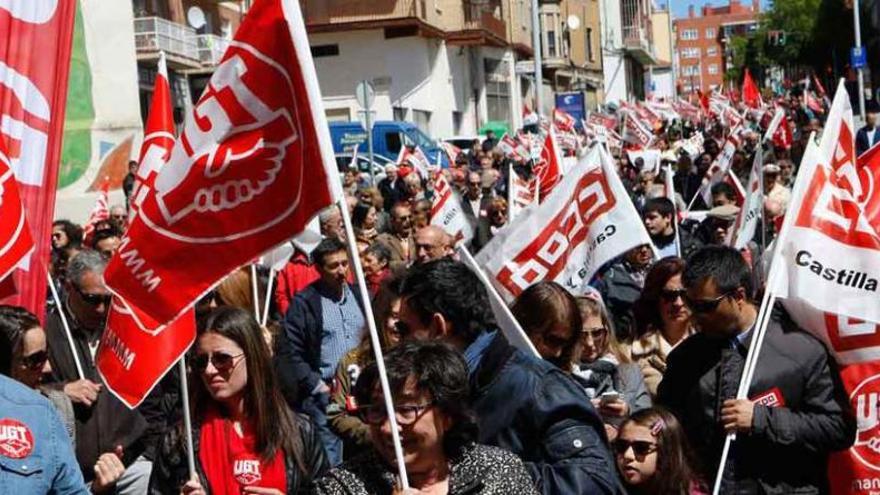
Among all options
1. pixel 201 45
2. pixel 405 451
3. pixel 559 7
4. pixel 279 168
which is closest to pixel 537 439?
pixel 405 451

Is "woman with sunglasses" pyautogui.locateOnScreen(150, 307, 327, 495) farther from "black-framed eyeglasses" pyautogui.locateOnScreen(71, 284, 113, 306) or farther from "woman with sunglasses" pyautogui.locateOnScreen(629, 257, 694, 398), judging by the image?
"woman with sunglasses" pyautogui.locateOnScreen(629, 257, 694, 398)

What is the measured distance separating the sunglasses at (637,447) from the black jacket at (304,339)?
2899mm

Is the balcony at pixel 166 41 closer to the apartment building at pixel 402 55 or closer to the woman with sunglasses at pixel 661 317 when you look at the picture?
the apartment building at pixel 402 55

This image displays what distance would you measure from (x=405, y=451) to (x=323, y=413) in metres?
4.22

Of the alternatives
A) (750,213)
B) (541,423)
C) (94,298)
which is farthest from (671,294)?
(750,213)

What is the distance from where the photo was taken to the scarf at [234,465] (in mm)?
5000

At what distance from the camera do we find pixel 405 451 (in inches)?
153

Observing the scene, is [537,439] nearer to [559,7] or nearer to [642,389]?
[642,389]

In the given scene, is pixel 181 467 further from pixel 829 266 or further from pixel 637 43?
pixel 637 43

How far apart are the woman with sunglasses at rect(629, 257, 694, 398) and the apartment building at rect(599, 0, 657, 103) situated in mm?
77872

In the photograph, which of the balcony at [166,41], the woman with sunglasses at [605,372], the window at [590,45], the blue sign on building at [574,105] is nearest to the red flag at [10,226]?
the woman with sunglasses at [605,372]

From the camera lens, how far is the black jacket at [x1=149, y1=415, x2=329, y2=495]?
5012 mm

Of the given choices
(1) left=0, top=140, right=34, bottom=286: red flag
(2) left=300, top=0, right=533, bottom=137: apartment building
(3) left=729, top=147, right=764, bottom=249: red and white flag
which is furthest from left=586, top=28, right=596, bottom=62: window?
(1) left=0, top=140, right=34, bottom=286: red flag

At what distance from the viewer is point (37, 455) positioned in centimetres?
419
